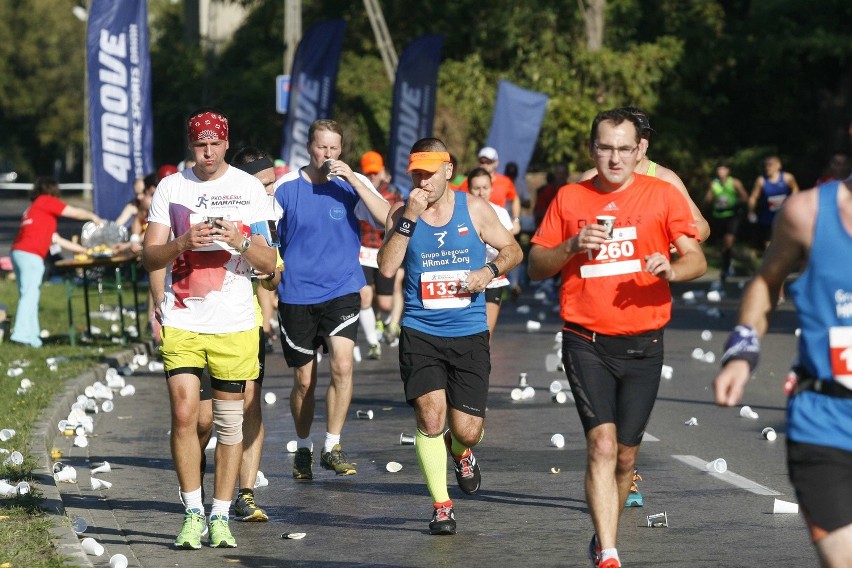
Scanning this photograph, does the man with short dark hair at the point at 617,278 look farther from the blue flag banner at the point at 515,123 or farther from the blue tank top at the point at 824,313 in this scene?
the blue flag banner at the point at 515,123

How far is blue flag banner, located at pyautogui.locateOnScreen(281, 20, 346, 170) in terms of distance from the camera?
2816 centimetres

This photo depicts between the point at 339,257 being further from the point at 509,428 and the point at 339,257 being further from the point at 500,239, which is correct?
the point at 509,428

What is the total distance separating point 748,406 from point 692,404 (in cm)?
47

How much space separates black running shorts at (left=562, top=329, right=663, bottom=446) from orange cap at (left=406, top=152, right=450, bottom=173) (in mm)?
1502

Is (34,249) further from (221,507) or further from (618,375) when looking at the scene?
(618,375)

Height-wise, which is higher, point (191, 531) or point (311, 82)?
point (191, 531)

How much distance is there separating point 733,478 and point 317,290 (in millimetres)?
2657

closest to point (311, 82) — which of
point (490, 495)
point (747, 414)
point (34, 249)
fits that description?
point (34, 249)

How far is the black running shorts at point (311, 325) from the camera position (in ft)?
31.2

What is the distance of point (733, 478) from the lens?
9.24m

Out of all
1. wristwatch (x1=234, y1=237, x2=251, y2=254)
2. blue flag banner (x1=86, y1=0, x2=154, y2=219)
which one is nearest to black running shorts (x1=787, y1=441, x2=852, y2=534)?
wristwatch (x1=234, y1=237, x2=251, y2=254)

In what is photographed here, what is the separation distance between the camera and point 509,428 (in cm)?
1146

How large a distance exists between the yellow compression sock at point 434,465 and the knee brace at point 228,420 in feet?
2.94

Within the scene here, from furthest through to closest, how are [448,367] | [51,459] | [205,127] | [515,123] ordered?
[515,123] → [51,459] → [448,367] → [205,127]
